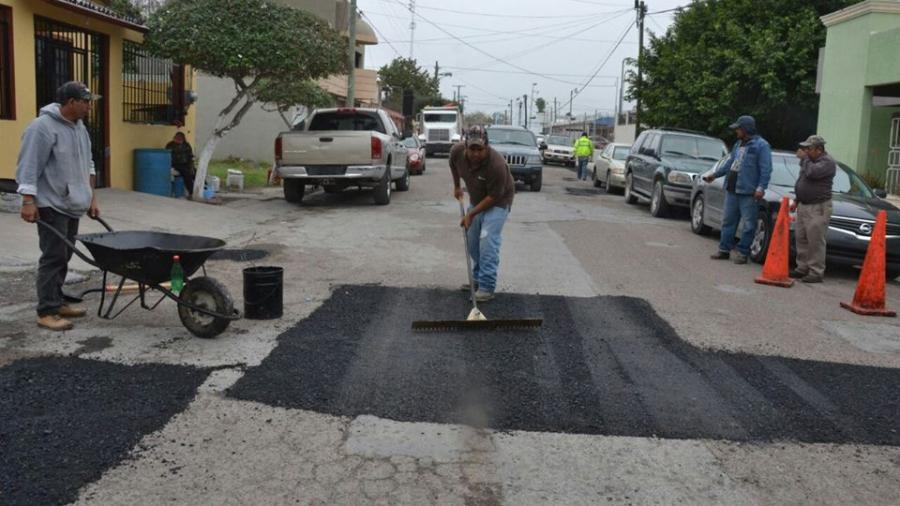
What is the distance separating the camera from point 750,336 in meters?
6.82

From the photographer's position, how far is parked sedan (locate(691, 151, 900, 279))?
9.96 m

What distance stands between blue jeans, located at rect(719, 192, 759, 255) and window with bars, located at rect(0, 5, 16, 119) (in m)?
10.6

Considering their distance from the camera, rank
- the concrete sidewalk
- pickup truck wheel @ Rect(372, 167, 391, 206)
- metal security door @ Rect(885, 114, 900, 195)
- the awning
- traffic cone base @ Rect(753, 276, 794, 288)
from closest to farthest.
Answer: the concrete sidewalk < traffic cone base @ Rect(753, 276, 794, 288) < the awning < pickup truck wheel @ Rect(372, 167, 391, 206) < metal security door @ Rect(885, 114, 900, 195)

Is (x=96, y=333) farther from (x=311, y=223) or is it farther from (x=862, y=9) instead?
(x=862, y=9)

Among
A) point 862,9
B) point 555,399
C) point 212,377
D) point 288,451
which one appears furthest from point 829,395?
point 862,9

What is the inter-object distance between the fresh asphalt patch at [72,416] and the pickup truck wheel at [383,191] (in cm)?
1099

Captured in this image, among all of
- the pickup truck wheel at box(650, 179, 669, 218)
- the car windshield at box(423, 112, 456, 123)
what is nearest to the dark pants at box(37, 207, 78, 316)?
the pickup truck wheel at box(650, 179, 669, 218)

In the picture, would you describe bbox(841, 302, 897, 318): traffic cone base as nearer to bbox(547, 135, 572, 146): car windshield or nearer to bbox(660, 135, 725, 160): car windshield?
bbox(660, 135, 725, 160): car windshield

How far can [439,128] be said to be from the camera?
42.1 m

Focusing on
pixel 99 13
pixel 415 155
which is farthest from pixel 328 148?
pixel 415 155

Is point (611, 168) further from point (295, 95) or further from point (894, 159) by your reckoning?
point (295, 95)

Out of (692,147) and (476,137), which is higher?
(692,147)

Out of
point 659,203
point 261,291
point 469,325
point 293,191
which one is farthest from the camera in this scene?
point 293,191

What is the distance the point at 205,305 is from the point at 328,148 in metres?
9.43
